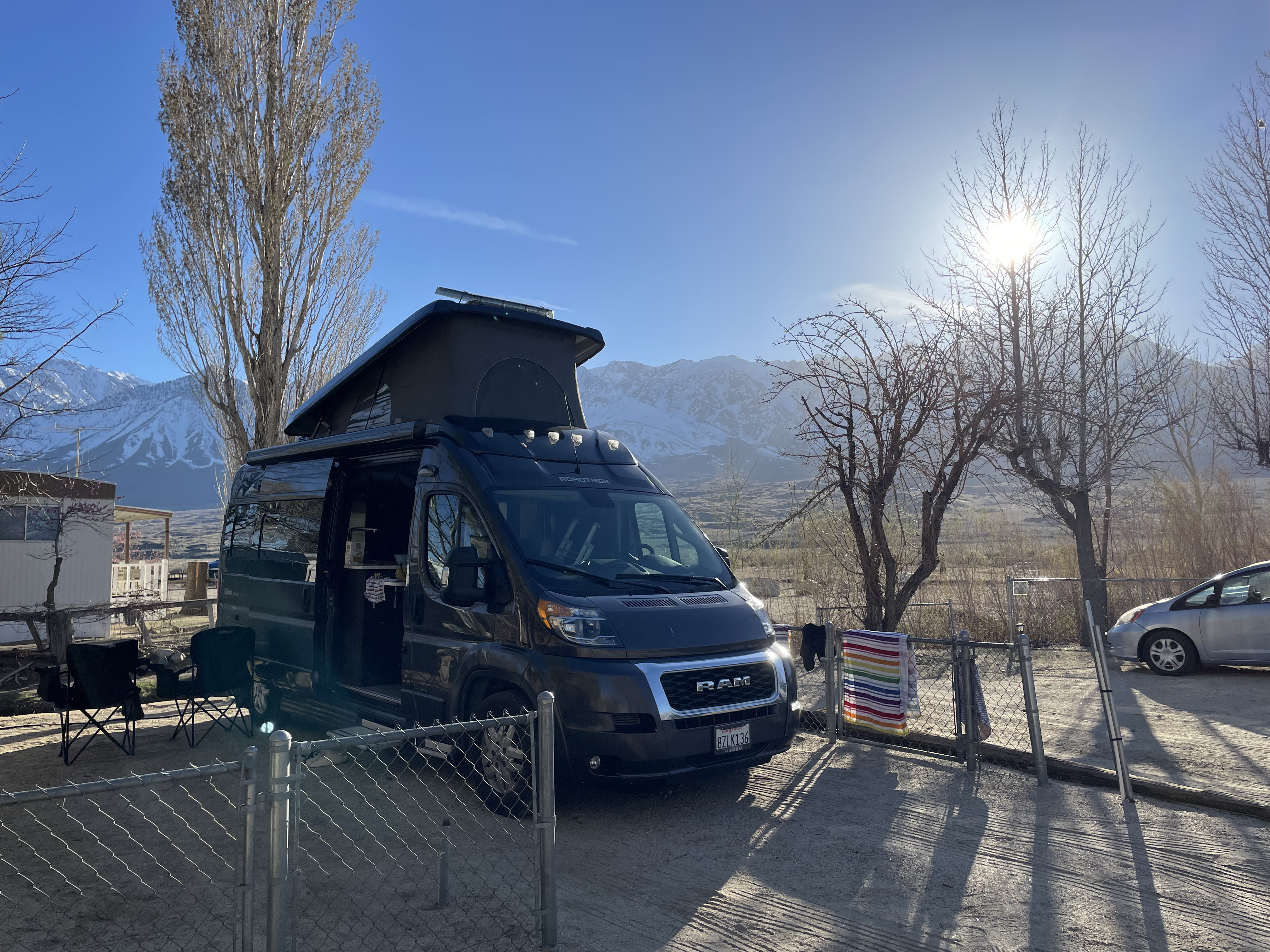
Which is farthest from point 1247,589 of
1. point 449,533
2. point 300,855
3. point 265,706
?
point 265,706

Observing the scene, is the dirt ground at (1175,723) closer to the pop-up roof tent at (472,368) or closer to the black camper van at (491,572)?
the black camper van at (491,572)

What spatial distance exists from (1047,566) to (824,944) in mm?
20893

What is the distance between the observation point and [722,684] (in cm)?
557

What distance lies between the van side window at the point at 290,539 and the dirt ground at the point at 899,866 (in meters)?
2.62

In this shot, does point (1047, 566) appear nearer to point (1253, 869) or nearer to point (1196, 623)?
point (1196, 623)

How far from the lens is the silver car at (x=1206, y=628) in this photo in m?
11.0

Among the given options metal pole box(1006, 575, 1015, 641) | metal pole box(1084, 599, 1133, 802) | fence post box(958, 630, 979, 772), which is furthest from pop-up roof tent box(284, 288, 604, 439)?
metal pole box(1006, 575, 1015, 641)

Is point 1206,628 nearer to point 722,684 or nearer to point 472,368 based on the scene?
point 722,684

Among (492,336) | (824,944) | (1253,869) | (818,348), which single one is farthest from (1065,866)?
(818,348)

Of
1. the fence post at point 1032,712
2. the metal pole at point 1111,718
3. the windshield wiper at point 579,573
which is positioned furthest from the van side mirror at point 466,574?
the metal pole at point 1111,718

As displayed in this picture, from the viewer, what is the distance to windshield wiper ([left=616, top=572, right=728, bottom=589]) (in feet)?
19.7

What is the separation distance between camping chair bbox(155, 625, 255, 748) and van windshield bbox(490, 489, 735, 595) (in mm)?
3538

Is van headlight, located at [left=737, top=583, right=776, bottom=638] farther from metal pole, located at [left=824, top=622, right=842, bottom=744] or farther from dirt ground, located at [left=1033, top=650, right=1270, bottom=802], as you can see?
dirt ground, located at [left=1033, top=650, right=1270, bottom=802]

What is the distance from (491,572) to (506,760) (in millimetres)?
1237
